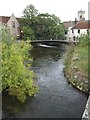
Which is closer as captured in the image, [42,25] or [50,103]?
[50,103]

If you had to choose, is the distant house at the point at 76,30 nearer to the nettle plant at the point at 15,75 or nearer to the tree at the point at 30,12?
the tree at the point at 30,12

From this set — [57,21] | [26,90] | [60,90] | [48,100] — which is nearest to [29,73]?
[26,90]

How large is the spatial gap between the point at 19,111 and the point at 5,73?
266 cm

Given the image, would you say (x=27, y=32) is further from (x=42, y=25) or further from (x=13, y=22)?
(x=13, y=22)

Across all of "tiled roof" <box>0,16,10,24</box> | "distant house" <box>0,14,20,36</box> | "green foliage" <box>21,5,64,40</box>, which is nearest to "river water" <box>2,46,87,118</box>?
"green foliage" <box>21,5,64,40</box>

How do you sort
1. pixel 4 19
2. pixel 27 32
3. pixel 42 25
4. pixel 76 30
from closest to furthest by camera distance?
pixel 27 32
pixel 42 25
pixel 4 19
pixel 76 30

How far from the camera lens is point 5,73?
15.8m

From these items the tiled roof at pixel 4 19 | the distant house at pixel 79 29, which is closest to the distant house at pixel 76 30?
the distant house at pixel 79 29

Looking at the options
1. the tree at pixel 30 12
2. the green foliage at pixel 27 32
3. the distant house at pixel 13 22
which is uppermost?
the tree at pixel 30 12

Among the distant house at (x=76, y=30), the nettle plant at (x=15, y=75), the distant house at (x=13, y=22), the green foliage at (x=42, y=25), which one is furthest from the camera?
the distant house at (x=13, y=22)

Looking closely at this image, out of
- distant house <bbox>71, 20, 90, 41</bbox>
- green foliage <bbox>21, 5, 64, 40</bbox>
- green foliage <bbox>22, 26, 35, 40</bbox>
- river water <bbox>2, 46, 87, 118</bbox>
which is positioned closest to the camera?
river water <bbox>2, 46, 87, 118</bbox>

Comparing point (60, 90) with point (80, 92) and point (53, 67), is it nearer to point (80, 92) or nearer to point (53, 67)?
point (80, 92)

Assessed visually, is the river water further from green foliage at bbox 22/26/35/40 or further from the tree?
the tree

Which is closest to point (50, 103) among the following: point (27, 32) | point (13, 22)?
point (27, 32)
